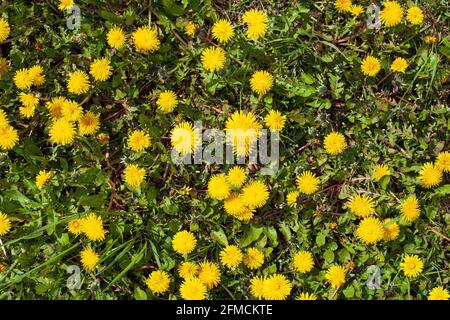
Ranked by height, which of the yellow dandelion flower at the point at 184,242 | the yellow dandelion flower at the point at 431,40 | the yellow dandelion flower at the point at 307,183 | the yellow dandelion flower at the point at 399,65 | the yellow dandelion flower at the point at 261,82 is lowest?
the yellow dandelion flower at the point at 184,242

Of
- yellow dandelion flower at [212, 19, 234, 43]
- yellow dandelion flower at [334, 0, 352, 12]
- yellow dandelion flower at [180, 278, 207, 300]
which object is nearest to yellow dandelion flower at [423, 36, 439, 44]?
yellow dandelion flower at [334, 0, 352, 12]

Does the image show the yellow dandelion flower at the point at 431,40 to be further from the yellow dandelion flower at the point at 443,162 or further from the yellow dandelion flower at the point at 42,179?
the yellow dandelion flower at the point at 42,179

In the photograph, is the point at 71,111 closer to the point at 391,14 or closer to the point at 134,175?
the point at 134,175

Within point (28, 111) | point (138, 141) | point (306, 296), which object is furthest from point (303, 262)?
point (28, 111)

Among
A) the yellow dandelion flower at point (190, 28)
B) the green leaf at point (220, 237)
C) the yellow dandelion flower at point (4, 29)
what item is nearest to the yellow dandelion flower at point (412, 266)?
the green leaf at point (220, 237)
